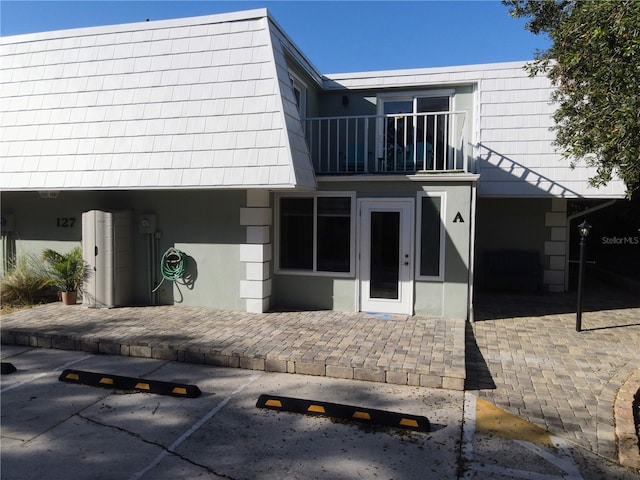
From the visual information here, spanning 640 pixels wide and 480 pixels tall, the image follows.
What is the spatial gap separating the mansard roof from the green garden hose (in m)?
1.56

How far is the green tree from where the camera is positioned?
504cm

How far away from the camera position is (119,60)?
864 centimetres

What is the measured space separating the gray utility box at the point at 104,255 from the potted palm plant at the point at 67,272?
320mm

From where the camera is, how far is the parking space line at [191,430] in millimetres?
3695

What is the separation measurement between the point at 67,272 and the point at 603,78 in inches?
379

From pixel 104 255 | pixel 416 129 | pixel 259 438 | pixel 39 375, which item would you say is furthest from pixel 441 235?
pixel 39 375

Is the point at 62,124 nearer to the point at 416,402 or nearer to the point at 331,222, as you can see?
Answer: the point at 331,222

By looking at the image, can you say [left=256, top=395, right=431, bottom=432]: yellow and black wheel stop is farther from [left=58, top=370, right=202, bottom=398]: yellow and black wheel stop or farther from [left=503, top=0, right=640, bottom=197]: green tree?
[left=503, top=0, right=640, bottom=197]: green tree

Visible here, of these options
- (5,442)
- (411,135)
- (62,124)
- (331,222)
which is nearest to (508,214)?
(411,135)

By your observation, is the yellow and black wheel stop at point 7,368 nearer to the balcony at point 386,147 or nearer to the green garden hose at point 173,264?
the green garden hose at point 173,264

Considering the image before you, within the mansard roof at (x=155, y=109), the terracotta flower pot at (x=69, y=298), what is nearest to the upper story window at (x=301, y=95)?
the mansard roof at (x=155, y=109)

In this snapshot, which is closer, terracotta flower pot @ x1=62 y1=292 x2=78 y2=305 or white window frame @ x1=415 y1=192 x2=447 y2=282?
white window frame @ x1=415 y1=192 x2=447 y2=282

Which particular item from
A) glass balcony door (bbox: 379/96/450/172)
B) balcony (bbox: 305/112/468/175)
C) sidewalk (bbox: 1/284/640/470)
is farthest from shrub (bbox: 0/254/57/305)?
glass balcony door (bbox: 379/96/450/172)

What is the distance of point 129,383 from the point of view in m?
5.36
